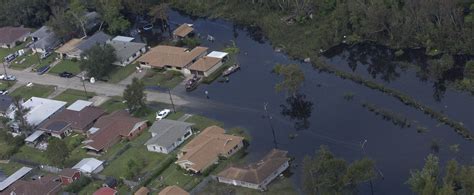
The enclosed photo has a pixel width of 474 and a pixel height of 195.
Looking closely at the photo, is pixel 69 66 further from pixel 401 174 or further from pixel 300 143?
pixel 401 174

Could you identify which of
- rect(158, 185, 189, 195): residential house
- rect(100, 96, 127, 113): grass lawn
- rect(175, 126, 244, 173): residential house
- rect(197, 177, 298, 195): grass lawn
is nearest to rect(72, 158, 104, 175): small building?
rect(175, 126, 244, 173): residential house

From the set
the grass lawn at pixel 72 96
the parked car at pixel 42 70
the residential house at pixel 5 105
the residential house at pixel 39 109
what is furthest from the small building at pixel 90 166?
the parked car at pixel 42 70

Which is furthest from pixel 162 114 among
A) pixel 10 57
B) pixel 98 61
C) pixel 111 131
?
pixel 10 57

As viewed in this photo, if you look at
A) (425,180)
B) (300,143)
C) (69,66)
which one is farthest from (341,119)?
(69,66)

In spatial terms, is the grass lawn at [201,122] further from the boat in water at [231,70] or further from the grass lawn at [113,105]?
the boat in water at [231,70]

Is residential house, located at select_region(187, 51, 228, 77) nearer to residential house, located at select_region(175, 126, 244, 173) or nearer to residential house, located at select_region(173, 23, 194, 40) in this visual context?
residential house, located at select_region(173, 23, 194, 40)

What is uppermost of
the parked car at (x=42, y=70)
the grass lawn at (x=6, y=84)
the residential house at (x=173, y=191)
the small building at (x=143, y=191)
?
the residential house at (x=173, y=191)
